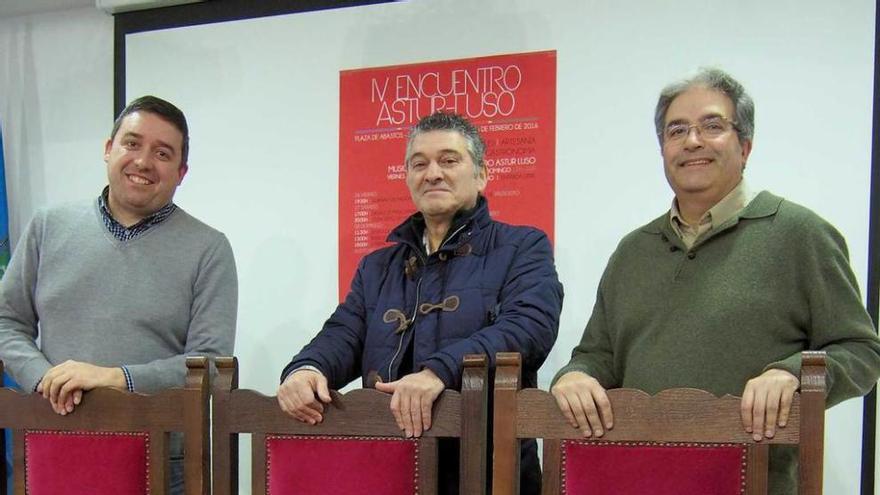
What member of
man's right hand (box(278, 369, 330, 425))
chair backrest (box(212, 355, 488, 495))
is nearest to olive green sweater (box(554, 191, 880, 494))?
chair backrest (box(212, 355, 488, 495))

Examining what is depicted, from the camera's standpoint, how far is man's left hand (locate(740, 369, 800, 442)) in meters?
1.23

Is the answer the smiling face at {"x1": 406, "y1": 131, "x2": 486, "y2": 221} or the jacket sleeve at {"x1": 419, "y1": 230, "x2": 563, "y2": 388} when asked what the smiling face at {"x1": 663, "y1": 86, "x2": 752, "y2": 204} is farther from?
the smiling face at {"x1": 406, "y1": 131, "x2": 486, "y2": 221}

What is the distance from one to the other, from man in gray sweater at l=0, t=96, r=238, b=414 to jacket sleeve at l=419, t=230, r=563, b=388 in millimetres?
570

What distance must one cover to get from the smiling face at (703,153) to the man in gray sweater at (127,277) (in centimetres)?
100

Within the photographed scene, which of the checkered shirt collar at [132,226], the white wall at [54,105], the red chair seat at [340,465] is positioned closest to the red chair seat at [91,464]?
the red chair seat at [340,465]

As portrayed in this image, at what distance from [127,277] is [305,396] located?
597 millimetres

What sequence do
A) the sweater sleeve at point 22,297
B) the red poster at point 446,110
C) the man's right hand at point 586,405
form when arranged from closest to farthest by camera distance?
the man's right hand at point 586,405 → the sweater sleeve at point 22,297 → the red poster at point 446,110

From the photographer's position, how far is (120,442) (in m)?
1.56

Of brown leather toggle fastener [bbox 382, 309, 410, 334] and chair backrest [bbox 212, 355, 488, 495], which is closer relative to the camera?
chair backrest [bbox 212, 355, 488, 495]

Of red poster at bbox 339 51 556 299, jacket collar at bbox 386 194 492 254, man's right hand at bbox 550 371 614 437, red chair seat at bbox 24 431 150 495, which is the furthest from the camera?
red poster at bbox 339 51 556 299

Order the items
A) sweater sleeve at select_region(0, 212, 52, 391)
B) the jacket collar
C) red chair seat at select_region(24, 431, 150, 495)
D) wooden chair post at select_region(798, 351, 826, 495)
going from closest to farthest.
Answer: wooden chair post at select_region(798, 351, 826, 495) < red chair seat at select_region(24, 431, 150, 495) < the jacket collar < sweater sleeve at select_region(0, 212, 52, 391)

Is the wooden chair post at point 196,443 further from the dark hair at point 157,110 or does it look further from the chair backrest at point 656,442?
the dark hair at point 157,110

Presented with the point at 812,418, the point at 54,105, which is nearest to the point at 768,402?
the point at 812,418

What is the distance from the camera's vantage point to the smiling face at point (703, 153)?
4.89 feet
